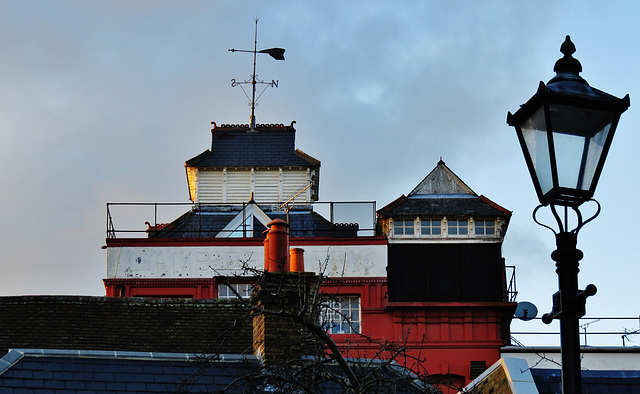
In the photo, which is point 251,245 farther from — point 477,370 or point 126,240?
point 477,370

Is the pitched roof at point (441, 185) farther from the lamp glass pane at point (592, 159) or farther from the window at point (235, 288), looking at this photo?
the lamp glass pane at point (592, 159)

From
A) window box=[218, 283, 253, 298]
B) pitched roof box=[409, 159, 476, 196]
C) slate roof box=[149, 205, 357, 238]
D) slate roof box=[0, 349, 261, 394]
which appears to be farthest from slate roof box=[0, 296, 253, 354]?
pitched roof box=[409, 159, 476, 196]

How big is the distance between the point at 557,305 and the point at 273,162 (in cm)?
3989

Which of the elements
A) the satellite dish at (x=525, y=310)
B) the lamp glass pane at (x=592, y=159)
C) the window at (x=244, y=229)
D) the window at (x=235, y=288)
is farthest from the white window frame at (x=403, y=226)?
the lamp glass pane at (x=592, y=159)

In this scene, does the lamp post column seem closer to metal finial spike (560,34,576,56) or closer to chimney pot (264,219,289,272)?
metal finial spike (560,34,576,56)

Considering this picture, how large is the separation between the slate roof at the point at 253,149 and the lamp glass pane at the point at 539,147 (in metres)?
39.3

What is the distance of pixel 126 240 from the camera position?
40719 millimetres

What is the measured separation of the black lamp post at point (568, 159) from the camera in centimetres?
871

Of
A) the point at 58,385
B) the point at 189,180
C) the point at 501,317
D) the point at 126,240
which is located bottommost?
the point at 58,385

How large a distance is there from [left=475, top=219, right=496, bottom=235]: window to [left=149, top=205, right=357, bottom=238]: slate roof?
13.0 ft

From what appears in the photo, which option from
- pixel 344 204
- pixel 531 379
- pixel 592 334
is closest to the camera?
pixel 531 379

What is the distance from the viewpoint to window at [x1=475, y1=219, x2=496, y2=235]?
40625 millimetres

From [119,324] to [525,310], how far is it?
17.0m

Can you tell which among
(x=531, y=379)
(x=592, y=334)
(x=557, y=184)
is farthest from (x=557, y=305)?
(x=592, y=334)
